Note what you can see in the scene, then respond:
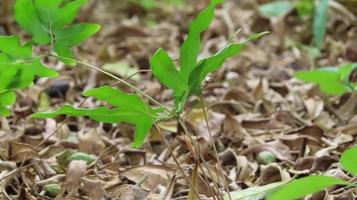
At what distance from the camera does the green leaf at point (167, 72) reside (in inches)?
34.0

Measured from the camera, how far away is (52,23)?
3.05 ft

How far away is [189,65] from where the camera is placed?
872mm

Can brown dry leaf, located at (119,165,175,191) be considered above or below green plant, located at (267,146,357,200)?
below

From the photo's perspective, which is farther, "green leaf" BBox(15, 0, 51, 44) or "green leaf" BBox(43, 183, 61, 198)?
"green leaf" BBox(43, 183, 61, 198)


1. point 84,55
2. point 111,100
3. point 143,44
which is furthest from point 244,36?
point 111,100

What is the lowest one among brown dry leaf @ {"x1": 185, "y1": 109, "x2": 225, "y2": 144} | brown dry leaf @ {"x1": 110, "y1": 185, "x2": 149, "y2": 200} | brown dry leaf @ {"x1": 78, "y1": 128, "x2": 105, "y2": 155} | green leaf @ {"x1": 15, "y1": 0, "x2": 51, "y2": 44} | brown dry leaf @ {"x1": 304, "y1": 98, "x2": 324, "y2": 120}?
brown dry leaf @ {"x1": 304, "y1": 98, "x2": 324, "y2": 120}

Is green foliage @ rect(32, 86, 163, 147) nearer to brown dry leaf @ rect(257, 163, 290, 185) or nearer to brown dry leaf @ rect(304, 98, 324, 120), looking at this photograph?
brown dry leaf @ rect(257, 163, 290, 185)

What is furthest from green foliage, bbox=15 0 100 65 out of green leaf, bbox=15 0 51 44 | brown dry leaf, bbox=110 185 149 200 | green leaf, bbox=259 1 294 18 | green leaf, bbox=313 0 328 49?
green leaf, bbox=259 1 294 18

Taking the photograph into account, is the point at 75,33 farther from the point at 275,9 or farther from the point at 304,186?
the point at 275,9

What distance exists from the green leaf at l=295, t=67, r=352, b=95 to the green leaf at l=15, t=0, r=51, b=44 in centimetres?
55

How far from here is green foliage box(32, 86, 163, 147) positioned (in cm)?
83

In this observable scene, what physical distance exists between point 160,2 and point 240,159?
1.60m

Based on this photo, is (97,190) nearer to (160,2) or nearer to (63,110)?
(63,110)

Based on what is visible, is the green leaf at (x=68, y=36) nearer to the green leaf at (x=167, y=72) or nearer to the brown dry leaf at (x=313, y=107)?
the green leaf at (x=167, y=72)
